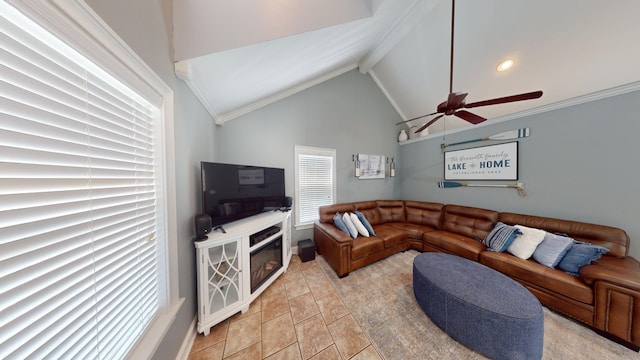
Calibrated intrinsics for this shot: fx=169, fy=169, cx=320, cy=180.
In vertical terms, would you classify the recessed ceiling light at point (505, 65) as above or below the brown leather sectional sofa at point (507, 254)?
above

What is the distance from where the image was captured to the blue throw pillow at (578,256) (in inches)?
66.3

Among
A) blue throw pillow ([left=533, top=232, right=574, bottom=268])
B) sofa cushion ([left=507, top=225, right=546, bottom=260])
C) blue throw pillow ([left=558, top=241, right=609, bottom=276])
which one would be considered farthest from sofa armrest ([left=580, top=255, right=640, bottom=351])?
sofa cushion ([left=507, top=225, right=546, bottom=260])

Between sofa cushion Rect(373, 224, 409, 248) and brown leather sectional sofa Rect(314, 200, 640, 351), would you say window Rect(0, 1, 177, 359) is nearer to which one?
brown leather sectional sofa Rect(314, 200, 640, 351)

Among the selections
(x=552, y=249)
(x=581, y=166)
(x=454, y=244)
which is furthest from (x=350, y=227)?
(x=581, y=166)

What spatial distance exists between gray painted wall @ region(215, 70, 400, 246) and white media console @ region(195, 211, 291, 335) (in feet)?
3.34

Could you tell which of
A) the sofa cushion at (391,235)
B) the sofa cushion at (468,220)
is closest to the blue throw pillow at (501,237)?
the sofa cushion at (468,220)

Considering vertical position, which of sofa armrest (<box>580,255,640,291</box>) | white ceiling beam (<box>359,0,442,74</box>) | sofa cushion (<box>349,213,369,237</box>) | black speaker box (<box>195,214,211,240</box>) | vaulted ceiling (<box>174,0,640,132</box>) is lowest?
sofa armrest (<box>580,255,640,291</box>)

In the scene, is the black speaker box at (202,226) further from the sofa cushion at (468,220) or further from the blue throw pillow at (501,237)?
the sofa cushion at (468,220)

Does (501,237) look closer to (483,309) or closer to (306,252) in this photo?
(483,309)

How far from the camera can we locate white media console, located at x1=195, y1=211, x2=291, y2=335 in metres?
1.54

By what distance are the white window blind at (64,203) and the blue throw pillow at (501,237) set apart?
3.66 metres

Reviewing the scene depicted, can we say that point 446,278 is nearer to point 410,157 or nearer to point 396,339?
point 396,339

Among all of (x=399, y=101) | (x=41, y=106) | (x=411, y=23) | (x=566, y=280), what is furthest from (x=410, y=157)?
(x=41, y=106)

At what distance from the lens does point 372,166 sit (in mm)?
3680
